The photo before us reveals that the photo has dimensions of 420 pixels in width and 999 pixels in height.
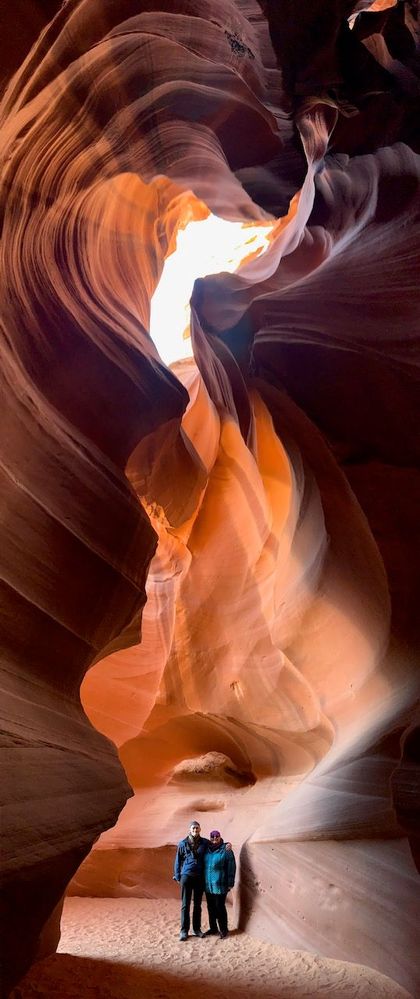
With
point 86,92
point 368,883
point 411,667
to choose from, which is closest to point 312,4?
point 86,92

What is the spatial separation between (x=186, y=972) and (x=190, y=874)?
715mm

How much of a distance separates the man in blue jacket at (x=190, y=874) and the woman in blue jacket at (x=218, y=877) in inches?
1.6

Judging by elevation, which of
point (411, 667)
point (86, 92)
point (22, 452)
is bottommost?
point (411, 667)

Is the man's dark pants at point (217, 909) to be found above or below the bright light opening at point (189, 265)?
below

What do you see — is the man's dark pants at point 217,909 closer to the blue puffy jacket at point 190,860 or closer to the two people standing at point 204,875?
the two people standing at point 204,875

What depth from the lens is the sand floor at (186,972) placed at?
2861 millimetres

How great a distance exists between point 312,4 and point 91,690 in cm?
603

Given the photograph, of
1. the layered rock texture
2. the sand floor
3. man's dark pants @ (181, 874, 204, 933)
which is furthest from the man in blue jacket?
the layered rock texture

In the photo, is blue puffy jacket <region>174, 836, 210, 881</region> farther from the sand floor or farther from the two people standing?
the sand floor

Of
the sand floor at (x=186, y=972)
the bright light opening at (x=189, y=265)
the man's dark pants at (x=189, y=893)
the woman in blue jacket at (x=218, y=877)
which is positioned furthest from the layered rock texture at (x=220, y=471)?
the bright light opening at (x=189, y=265)

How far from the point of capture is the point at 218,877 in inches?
154

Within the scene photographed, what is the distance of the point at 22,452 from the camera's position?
8.73 ft

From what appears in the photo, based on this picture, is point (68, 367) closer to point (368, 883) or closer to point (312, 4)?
point (368, 883)

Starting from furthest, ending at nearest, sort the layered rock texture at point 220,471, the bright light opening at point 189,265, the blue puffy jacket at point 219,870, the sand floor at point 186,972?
the bright light opening at point 189,265
the blue puffy jacket at point 219,870
the sand floor at point 186,972
the layered rock texture at point 220,471
